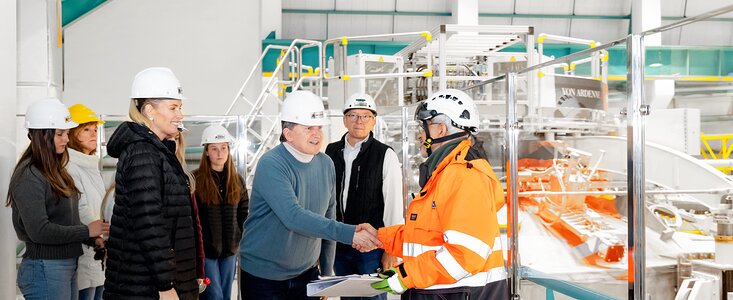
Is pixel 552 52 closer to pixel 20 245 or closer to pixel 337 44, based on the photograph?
pixel 337 44

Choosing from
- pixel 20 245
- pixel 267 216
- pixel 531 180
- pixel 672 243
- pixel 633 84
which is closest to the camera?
pixel 633 84

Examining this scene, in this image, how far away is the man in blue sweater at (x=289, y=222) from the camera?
151 inches

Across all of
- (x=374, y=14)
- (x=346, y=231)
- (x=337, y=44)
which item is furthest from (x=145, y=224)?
(x=374, y=14)

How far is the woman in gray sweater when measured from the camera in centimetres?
400

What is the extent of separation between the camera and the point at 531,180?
4906 mm

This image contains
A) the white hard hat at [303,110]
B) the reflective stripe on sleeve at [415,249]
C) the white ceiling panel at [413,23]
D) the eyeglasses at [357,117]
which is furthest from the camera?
the white ceiling panel at [413,23]

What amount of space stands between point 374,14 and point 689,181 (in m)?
16.6

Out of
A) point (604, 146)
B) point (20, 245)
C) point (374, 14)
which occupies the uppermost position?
point (374, 14)

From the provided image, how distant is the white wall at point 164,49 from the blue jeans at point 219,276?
7.42 metres

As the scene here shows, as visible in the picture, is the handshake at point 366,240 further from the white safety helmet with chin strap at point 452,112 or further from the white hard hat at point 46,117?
the white hard hat at point 46,117

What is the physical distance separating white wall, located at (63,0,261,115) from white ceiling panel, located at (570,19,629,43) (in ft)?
38.9

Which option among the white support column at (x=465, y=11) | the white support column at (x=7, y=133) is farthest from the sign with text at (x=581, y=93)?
the white support column at (x=465, y=11)

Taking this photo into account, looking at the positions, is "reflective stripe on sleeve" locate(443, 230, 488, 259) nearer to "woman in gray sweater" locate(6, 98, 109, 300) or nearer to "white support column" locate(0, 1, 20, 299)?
A: "woman in gray sweater" locate(6, 98, 109, 300)

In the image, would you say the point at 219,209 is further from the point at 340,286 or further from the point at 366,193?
the point at 340,286
